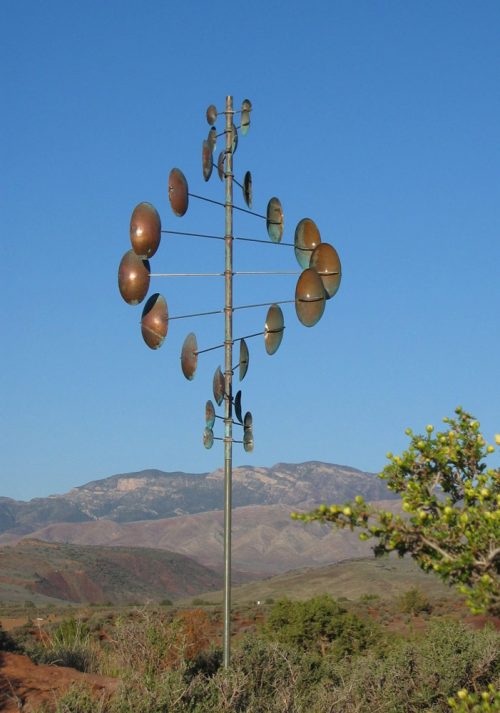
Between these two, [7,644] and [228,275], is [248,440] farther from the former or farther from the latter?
[7,644]

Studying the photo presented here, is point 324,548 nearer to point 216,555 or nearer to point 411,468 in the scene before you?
point 216,555

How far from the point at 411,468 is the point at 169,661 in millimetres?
6827

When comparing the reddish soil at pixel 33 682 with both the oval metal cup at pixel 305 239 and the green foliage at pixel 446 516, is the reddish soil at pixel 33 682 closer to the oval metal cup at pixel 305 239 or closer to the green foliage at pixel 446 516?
the green foliage at pixel 446 516

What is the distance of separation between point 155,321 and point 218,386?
102 cm

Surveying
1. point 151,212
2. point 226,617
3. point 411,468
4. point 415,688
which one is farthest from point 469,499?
point 415,688

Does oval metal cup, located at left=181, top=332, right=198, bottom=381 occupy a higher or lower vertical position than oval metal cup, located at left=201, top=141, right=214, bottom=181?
lower

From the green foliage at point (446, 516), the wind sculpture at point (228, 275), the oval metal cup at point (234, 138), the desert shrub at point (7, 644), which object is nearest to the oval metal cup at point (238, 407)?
the wind sculpture at point (228, 275)

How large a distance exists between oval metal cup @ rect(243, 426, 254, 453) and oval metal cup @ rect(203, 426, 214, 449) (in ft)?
1.26

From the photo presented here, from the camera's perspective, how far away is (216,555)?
6363 inches

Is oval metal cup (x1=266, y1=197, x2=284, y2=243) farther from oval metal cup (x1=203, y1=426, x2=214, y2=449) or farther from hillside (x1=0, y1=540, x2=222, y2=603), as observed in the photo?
hillside (x1=0, y1=540, x2=222, y2=603)

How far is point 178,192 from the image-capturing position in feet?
35.3

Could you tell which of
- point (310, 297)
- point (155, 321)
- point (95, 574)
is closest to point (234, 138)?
point (310, 297)

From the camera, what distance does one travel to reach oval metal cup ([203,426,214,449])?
34.7 ft

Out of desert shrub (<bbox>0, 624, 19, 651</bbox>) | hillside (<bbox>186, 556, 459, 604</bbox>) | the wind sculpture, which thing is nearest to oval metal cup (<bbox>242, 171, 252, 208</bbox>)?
the wind sculpture
